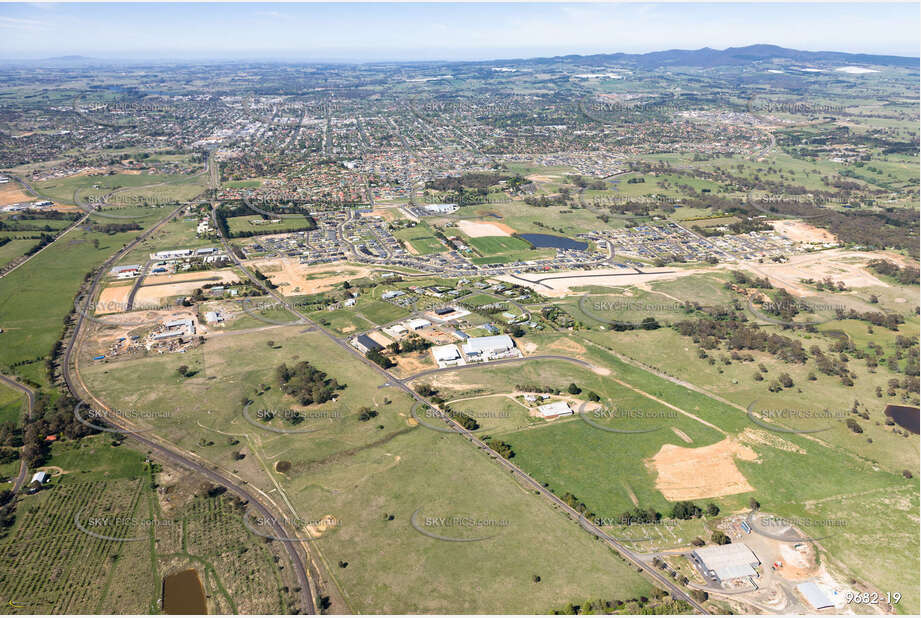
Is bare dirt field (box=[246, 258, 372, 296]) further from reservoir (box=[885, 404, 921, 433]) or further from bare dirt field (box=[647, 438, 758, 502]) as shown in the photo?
reservoir (box=[885, 404, 921, 433])

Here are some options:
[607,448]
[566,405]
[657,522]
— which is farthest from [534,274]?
[657,522]

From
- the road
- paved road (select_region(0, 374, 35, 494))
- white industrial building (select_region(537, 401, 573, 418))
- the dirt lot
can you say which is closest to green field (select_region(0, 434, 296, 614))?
paved road (select_region(0, 374, 35, 494))

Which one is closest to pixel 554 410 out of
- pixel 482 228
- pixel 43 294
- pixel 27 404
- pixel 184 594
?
pixel 184 594

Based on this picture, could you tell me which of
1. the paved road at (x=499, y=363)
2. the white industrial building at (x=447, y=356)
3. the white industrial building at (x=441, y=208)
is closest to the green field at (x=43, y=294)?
the paved road at (x=499, y=363)

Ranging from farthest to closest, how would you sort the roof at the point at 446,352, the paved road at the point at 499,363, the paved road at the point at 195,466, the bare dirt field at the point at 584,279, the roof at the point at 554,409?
the bare dirt field at the point at 584,279
the roof at the point at 446,352
the paved road at the point at 499,363
the roof at the point at 554,409
the paved road at the point at 195,466

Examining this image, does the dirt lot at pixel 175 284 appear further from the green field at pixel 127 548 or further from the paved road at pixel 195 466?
the green field at pixel 127 548

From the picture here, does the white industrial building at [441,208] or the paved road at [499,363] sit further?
the white industrial building at [441,208]

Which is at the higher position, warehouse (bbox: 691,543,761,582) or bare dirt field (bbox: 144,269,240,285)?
bare dirt field (bbox: 144,269,240,285)
